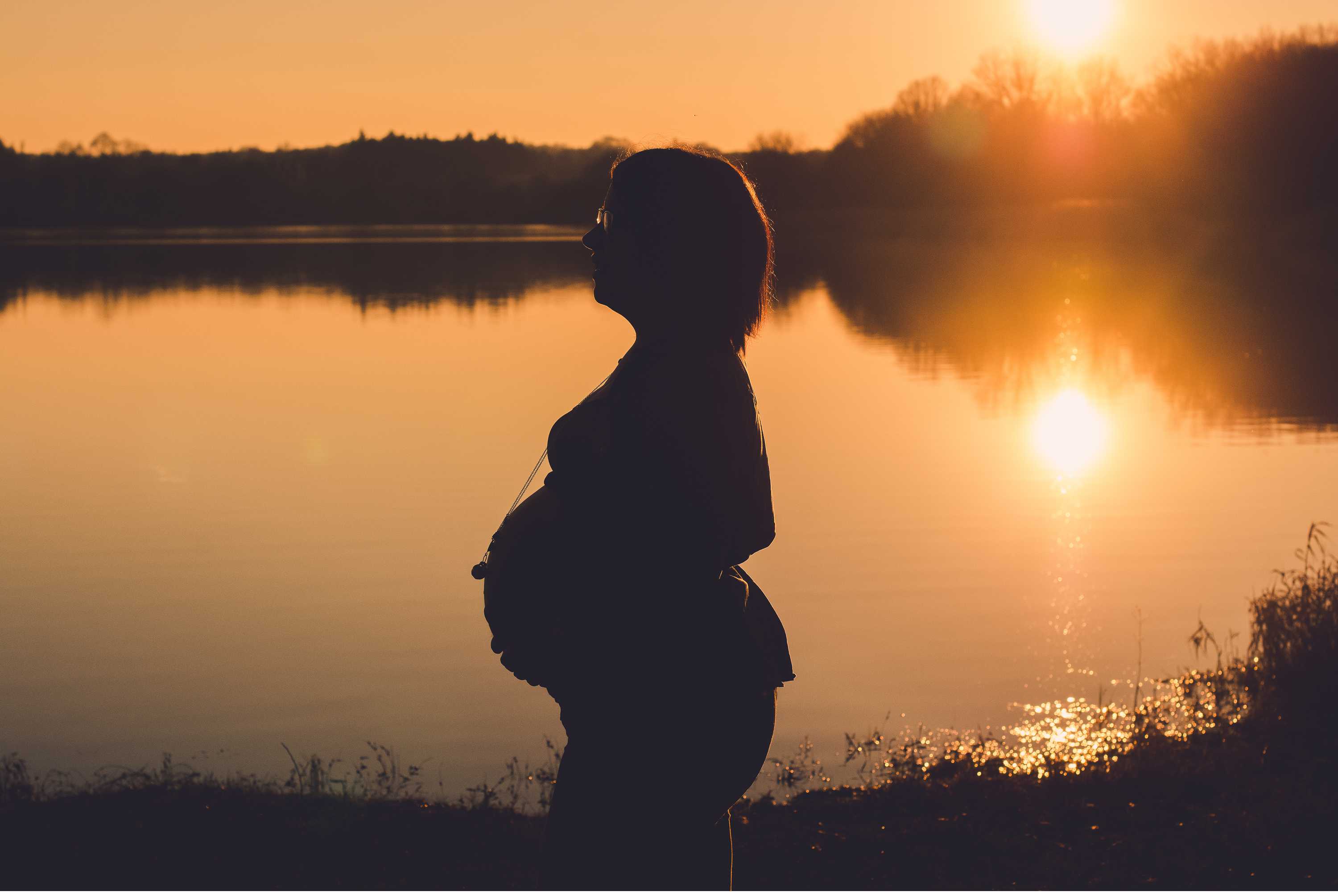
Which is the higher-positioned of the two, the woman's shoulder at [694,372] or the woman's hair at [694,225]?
the woman's hair at [694,225]

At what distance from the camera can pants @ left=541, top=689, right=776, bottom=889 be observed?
98.7 inches

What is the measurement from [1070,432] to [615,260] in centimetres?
1671

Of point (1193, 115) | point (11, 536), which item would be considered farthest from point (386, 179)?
point (11, 536)

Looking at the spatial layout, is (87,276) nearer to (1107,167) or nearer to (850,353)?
(850,353)

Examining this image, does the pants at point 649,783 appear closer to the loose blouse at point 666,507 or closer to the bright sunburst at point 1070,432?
the loose blouse at point 666,507

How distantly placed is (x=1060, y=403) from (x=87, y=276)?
46009 millimetres

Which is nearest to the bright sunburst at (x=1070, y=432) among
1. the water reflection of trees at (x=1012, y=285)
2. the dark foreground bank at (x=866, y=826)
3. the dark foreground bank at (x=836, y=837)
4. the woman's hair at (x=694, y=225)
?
the water reflection of trees at (x=1012, y=285)

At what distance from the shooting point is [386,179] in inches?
4727

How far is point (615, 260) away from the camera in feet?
8.45

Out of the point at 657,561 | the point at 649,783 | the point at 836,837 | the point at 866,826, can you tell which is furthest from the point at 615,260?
the point at 866,826

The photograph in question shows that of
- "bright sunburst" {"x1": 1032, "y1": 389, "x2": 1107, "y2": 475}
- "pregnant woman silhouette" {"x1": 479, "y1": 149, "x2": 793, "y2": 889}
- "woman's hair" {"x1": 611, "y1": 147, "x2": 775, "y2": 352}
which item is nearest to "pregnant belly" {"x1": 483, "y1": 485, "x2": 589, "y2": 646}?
"pregnant woman silhouette" {"x1": 479, "y1": 149, "x2": 793, "y2": 889}

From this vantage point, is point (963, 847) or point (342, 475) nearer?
point (963, 847)

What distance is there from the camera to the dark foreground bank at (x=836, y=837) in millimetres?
4645

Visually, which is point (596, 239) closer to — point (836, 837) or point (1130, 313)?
point (836, 837)
